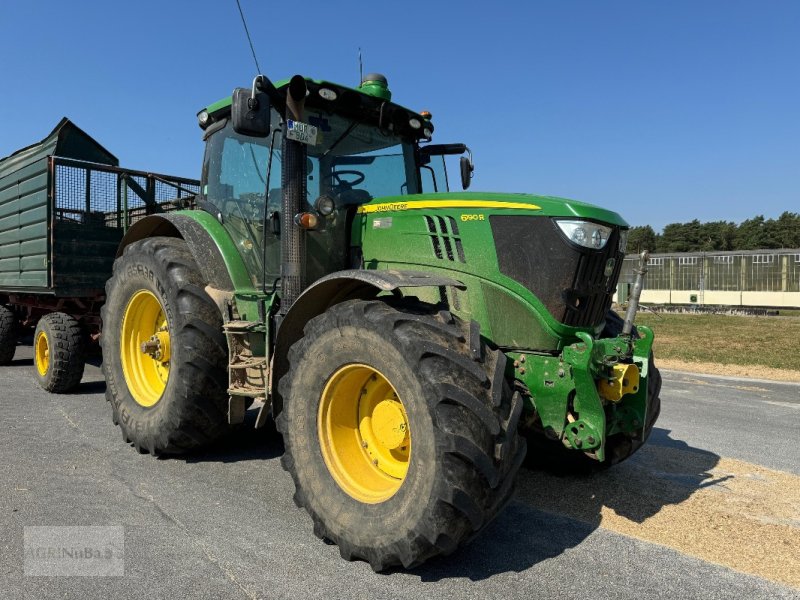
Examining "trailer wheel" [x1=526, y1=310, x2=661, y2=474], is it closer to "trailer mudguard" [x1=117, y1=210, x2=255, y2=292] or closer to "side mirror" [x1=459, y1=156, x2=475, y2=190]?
"side mirror" [x1=459, y1=156, x2=475, y2=190]

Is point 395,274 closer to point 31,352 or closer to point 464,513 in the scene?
point 464,513

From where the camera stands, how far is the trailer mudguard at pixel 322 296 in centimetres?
329

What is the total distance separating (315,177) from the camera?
420 cm

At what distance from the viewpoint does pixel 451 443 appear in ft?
8.75

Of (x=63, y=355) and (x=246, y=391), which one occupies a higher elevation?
(x=246, y=391)

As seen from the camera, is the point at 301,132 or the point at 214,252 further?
the point at 214,252

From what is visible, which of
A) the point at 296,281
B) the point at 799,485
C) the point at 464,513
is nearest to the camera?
the point at 464,513

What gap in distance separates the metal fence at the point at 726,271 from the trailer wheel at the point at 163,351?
79.1 feet

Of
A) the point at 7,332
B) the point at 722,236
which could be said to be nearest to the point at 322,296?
the point at 7,332

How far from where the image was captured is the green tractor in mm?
2814

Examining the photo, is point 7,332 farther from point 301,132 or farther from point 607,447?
point 607,447

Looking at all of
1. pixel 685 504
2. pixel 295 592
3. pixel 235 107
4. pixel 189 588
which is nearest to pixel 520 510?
pixel 685 504

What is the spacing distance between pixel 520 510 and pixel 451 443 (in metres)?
1.33

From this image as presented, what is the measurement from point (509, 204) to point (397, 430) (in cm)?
140
